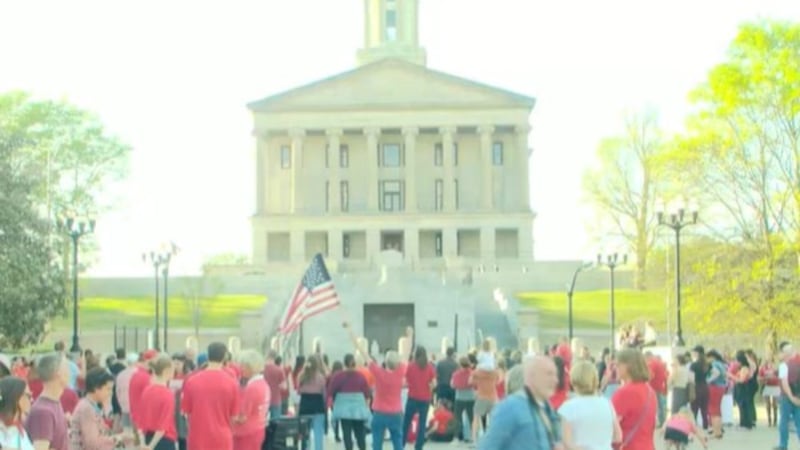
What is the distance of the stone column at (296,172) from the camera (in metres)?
91.4

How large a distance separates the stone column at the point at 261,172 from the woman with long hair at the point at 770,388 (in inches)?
2550

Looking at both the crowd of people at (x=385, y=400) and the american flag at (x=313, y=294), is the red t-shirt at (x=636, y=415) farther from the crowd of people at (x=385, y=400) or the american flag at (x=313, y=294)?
the american flag at (x=313, y=294)

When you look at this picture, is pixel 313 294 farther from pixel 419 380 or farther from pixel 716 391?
pixel 716 391

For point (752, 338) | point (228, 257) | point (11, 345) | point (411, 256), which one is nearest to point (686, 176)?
point (752, 338)

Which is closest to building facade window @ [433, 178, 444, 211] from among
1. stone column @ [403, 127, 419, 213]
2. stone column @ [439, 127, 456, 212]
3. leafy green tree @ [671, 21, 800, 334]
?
stone column @ [439, 127, 456, 212]

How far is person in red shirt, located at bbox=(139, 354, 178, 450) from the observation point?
12.6 metres

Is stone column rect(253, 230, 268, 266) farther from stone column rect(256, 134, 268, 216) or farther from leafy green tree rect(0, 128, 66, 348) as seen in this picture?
leafy green tree rect(0, 128, 66, 348)

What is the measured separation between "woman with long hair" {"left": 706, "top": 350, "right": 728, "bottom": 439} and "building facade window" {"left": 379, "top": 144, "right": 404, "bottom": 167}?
6914cm

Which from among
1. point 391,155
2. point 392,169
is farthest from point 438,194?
point 391,155

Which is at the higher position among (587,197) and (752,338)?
(587,197)

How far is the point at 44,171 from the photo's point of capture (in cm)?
6369

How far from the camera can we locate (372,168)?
91438mm

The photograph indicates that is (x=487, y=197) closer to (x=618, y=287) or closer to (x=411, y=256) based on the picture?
(x=411, y=256)

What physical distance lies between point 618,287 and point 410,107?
2045 centimetres
